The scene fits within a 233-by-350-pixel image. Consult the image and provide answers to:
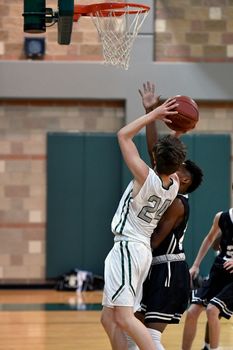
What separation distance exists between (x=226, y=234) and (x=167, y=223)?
Result: 1.56 meters

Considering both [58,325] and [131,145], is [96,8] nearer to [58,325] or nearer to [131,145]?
[131,145]

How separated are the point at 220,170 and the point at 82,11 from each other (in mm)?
5902

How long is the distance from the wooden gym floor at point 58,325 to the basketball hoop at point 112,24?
8.72 feet

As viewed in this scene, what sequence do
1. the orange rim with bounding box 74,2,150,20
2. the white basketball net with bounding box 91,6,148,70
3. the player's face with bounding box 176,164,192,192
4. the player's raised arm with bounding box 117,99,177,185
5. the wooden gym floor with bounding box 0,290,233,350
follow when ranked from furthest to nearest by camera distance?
the white basketball net with bounding box 91,6,148,70
the wooden gym floor with bounding box 0,290,233,350
the orange rim with bounding box 74,2,150,20
the player's face with bounding box 176,164,192,192
the player's raised arm with bounding box 117,99,177,185

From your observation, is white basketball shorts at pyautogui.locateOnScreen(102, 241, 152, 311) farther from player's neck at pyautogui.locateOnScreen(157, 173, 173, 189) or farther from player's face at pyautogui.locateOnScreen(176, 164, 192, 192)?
player's face at pyautogui.locateOnScreen(176, 164, 192, 192)

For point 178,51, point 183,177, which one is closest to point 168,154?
point 183,177

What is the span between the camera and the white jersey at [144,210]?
5.83m

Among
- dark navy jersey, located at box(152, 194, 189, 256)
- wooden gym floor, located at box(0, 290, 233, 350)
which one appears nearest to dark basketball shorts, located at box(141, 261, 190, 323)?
dark navy jersey, located at box(152, 194, 189, 256)

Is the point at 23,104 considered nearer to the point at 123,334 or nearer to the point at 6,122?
the point at 6,122

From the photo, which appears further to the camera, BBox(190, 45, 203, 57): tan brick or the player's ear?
BBox(190, 45, 203, 57): tan brick

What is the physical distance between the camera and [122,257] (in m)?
5.87

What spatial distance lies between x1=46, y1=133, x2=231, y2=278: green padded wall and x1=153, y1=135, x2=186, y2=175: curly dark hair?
23.3 ft

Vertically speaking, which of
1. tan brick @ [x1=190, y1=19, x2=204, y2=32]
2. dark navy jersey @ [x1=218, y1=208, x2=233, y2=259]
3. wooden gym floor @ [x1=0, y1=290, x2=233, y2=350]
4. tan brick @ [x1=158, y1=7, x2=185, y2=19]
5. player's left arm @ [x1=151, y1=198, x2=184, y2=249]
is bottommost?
wooden gym floor @ [x1=0, y1=290, x2=233, y2=350]

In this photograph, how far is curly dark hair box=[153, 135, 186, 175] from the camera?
19.1 ft
